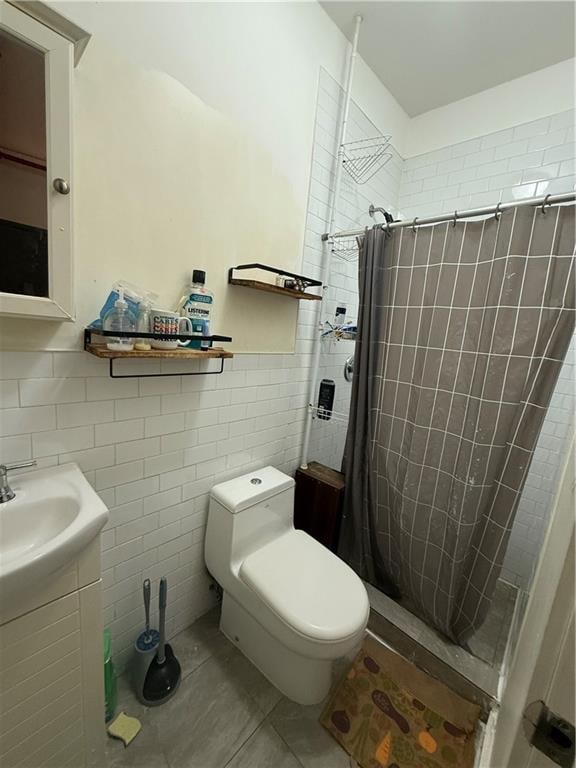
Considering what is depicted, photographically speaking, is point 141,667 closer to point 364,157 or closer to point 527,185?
point 364,157

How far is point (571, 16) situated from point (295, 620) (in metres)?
2.61

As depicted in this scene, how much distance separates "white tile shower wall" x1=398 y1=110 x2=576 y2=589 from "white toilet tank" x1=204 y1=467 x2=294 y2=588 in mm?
1217

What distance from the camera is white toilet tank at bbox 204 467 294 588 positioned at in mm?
1310

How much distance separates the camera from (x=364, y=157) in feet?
5.68

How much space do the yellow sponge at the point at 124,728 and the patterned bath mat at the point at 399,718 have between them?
2.15ft

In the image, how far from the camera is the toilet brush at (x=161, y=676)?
3.86 feet

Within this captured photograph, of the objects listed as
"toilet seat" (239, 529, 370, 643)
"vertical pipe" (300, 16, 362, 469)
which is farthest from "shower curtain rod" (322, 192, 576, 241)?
"toilet seat" (239, 529, 370, 643)

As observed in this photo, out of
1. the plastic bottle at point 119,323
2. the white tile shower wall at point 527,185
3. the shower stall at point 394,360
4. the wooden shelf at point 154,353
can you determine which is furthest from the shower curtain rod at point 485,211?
the plastic bottle at point 119,323

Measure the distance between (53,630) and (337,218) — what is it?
1.95 m

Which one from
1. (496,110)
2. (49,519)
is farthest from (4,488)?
Answer: (496,110)

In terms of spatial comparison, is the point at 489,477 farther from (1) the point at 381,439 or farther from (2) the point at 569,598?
(2) the point at 569,598

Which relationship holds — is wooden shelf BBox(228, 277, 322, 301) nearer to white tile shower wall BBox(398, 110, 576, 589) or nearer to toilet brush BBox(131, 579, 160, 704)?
toilet brush BBox(131, 579, 160, 704)

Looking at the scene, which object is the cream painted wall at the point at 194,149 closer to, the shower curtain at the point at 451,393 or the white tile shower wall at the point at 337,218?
the white tile shower wall at the point at 337,218

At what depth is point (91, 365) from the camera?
0.98 meters
